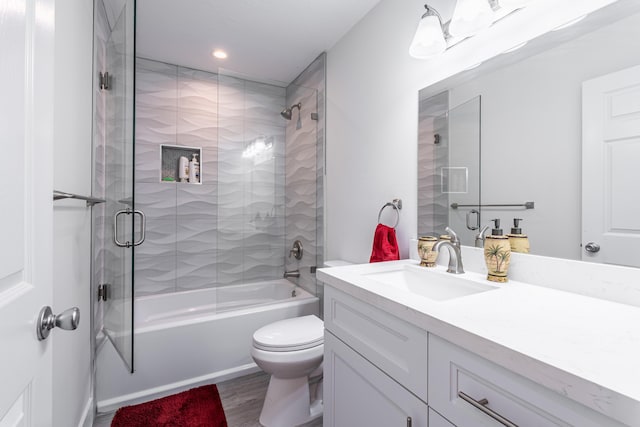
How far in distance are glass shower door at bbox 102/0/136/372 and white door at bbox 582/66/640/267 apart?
1.70 metres

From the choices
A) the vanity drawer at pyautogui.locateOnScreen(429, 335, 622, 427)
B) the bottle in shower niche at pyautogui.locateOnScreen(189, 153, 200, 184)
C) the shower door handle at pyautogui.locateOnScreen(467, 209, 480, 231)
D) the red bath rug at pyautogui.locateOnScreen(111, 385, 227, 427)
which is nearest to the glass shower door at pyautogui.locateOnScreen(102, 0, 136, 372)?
the red bath rug at pyautogui.locateOnScreen(111, 385, 227, 427)

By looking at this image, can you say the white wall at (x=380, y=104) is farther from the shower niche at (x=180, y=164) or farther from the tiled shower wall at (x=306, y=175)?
the shower niche at (x=180, y=164)

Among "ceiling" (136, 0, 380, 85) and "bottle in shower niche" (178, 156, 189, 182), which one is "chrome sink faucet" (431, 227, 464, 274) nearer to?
"ceiling" (136, 0, 380, 85)

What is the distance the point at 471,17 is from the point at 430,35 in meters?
0.19

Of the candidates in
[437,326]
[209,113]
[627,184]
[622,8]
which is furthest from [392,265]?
[209,113]

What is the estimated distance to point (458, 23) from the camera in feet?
4.02

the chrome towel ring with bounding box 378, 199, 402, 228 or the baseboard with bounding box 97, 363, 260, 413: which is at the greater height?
the chrome towel ring with bounding box 378, 199, 402, 228

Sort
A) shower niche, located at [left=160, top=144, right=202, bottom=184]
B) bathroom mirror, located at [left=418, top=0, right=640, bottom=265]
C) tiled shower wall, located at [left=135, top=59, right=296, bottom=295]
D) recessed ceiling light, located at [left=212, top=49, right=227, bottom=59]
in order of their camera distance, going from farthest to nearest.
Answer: shower niche, located at [left=160, top=144, right=202, bottom=184] < recessed ceiling light, located at [left=212, top=49, right=227, bottom=59] < tiled shower wall, located at [left=135, top=59, right=296, bottom=295] < bathroom mirror, located at [left=418, top=0, right=640, bottom=265]

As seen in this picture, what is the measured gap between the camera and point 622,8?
2.88 feet

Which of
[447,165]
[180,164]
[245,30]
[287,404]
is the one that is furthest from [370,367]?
[180,164]

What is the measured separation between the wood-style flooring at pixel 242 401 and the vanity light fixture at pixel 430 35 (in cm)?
205

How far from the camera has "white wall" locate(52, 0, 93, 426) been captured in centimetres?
115

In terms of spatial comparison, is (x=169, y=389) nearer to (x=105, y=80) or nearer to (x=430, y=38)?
(x=105, y=80)

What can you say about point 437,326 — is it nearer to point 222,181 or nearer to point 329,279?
point 329,279
